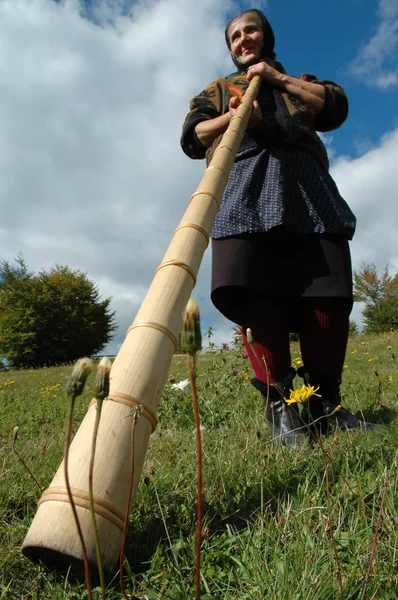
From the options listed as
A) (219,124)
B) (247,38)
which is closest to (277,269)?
(219,124)

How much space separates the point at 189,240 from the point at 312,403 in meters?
1.10

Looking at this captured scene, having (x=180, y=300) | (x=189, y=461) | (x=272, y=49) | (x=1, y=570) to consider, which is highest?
(x=272, y=49)

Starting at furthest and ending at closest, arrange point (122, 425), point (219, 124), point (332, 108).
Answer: point (332, 108)
point (219, 124)
point (122, 425)

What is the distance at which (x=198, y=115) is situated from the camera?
2268mm

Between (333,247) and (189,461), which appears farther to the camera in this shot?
(333,247)

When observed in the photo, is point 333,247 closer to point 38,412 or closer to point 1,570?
point 1,570

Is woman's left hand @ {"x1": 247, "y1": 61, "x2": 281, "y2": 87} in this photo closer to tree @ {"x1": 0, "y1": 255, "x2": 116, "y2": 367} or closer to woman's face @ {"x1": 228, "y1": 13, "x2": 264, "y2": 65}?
woman's face @ {"x1": 228, "y1": 13, "x2": 264, "y2": 65}

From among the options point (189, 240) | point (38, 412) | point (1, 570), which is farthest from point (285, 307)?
point (38, 412)

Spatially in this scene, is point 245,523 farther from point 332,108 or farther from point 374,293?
point 374,293

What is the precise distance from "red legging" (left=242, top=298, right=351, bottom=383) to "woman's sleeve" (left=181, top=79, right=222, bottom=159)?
928 mm

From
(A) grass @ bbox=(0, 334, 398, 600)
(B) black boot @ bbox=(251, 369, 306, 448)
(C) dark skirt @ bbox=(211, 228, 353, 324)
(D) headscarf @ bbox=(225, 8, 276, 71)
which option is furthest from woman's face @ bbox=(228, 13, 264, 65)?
(A) grass @ bbox=(0, 334, 398, 600)

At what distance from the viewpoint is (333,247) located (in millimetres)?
2018

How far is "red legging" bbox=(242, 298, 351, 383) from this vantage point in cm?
201

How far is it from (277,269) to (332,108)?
3.07 ft
